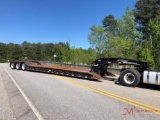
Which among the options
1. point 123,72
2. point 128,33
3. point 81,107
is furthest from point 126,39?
point 81,107

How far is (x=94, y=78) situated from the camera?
13.0 m

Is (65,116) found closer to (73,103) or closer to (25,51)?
(73,103)

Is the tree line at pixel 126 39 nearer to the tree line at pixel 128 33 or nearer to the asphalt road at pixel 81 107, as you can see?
the tree line at pixel 128 33

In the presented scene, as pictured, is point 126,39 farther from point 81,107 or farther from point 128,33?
point 81,107

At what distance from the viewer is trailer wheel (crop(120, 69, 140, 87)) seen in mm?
10773

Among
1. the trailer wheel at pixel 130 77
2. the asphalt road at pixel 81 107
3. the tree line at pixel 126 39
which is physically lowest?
the asphalt road at pixel 81 107

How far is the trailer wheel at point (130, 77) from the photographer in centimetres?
1077

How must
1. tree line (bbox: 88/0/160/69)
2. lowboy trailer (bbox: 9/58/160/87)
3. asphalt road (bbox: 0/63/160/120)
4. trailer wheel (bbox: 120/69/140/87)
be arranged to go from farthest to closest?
1. tree line (bbox: 88/0/160/69)
2. trailer wheel (bbox: 120/69/140/87)
3. lowboy trailer (bbox: 9/58/160/87)
4. asphalt road (bbox: 0/63/160/120)

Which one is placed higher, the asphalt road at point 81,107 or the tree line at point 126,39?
the tree line at point 126,39

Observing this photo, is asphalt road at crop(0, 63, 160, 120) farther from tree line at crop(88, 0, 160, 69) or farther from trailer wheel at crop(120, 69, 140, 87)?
tree line at crop(88, 0, 160, 69)

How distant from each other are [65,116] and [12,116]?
5.17ft

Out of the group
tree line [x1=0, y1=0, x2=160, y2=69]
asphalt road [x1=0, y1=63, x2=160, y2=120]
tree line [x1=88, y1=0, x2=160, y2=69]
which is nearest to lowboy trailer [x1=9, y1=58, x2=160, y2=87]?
asphalt road [x1=0, y1=63, x2=160, y2=120]

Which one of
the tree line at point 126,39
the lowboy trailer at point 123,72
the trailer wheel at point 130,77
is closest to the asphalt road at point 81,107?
the lowboy trailer at point 123,72

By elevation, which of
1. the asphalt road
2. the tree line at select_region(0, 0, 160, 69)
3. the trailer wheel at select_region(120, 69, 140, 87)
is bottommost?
the asphalt road
